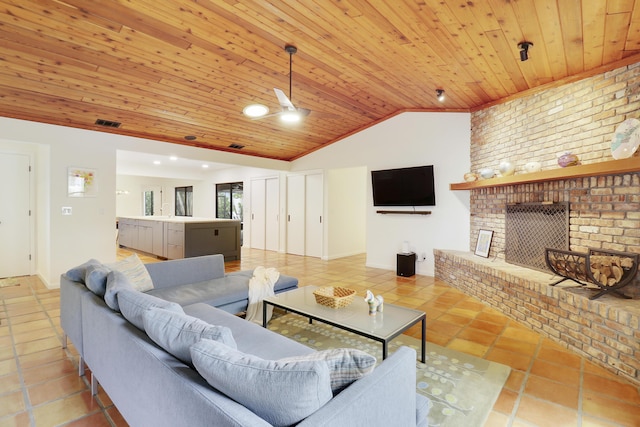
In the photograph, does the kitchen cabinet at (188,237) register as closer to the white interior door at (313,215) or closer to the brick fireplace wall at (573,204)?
the white interior door at (313,215)

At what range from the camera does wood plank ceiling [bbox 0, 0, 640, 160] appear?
258 centimetres

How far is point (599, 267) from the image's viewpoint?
2777 mm

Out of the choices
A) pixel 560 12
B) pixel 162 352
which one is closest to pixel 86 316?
pixel 162 352

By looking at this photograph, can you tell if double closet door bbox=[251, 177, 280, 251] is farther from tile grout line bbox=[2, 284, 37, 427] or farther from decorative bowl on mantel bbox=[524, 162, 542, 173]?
decorative bowl on mantel bbox=[524, 162, 542, 173]

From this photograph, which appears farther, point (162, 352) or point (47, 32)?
point (47, 32)

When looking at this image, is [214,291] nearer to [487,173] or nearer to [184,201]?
[487,173]

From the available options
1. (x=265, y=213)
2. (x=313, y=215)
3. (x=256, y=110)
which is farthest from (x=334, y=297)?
(x=265, y=213)

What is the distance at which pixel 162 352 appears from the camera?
4.18 feet

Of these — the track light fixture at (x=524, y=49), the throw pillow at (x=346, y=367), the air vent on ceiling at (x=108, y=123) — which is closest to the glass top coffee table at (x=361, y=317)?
the throw pillow at (x=346, y=367)

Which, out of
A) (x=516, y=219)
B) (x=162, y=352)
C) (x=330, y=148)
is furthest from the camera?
(x=330, y=148)

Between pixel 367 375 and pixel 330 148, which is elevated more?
pixel 330 148

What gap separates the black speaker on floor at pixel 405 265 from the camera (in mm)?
5379

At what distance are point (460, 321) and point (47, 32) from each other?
15.8 feet

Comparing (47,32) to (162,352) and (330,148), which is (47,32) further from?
(330,148)
